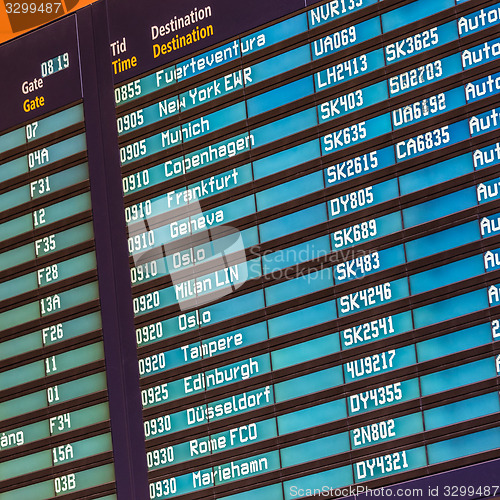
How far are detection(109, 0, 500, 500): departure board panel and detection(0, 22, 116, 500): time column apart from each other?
19.0 inches

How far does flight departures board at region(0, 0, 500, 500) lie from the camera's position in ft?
30.6

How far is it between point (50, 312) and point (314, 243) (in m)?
2.57

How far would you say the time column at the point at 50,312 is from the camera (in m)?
10.8

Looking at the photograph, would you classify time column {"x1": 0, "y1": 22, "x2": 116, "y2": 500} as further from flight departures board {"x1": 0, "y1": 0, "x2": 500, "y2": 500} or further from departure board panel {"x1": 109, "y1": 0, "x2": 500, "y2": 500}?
departure board panel {"x1": 109, "y1": 0, "x2": 500, "y2": 500}

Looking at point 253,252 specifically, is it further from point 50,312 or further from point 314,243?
point 50,312

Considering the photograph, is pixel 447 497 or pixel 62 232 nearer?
pixel 447 497

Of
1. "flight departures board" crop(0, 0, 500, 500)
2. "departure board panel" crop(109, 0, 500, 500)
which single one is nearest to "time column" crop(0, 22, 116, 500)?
"flight departures board" crop(0, 0, 500, 500)

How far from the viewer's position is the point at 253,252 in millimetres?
10148

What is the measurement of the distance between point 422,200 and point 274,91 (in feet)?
5.33

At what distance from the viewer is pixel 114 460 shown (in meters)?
10.6

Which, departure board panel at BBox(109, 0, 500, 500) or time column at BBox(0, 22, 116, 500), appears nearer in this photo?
departure board panel at BBox(109, 0, 500, 500)

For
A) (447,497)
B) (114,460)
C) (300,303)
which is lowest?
(447,497)

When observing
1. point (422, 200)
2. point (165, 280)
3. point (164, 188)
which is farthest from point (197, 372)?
point (422, 200)

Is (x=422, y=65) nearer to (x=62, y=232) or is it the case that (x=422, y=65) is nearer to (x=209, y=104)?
(x=209, y=104)
